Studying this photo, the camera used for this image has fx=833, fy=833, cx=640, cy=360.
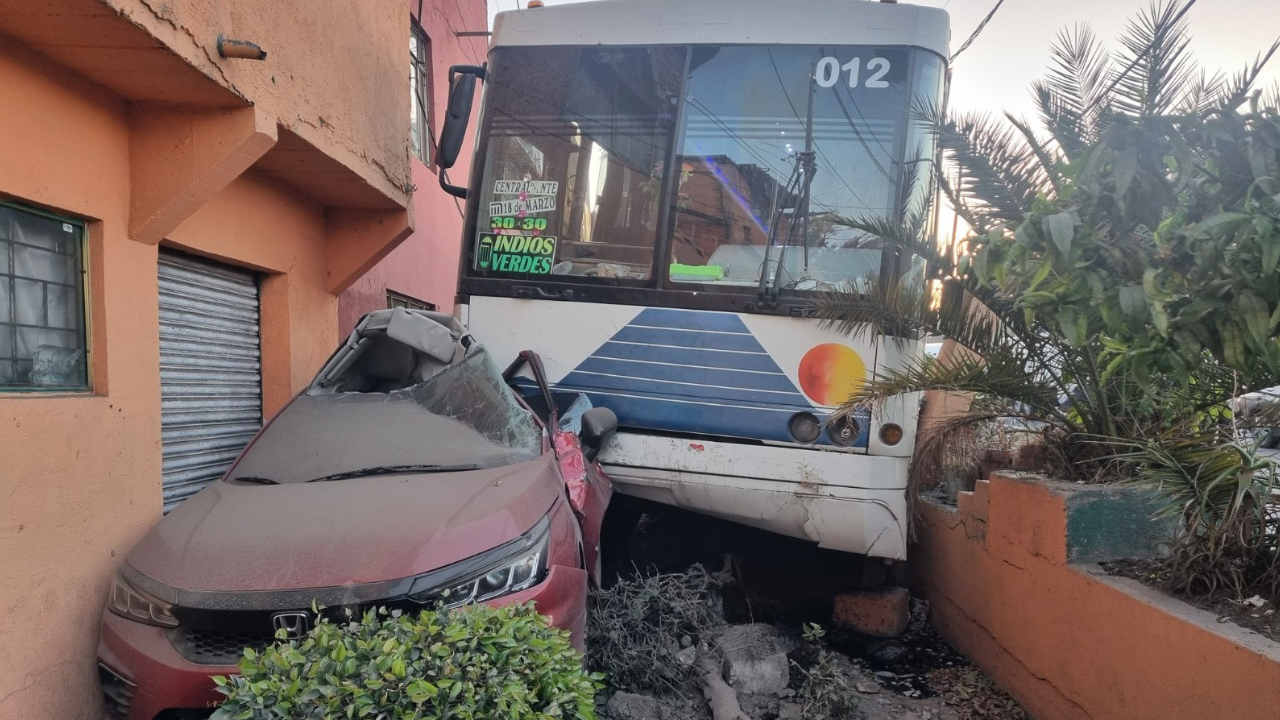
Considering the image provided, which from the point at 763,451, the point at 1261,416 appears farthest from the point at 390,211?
the point at 1261,416

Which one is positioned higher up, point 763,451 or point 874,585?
point 763,451

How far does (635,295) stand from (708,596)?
5.41 feet

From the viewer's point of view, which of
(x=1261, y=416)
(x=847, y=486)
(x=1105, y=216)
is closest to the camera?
(x=1105, y=216)

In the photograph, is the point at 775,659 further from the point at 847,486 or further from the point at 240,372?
the point at 240,372

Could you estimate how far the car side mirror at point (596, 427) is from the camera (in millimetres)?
3906

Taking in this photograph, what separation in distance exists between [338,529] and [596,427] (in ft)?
4.55

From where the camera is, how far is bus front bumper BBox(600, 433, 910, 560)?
4.18 meters

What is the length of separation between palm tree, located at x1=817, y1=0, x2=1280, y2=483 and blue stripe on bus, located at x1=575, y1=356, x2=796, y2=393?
1.36 ft

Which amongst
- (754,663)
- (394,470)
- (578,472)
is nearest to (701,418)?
(578,472)

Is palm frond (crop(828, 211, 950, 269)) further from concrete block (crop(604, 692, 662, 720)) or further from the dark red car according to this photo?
concrete block (crop(604, 692, 662, 720))

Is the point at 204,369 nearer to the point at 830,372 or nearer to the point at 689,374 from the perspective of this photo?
Result: the point at 689,374

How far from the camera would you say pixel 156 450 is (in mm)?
3906

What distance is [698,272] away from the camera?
4.43 metres

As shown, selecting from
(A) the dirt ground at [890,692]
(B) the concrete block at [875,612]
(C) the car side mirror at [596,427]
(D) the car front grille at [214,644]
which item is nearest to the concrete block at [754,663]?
(A) the dirt ground at [890,692]
